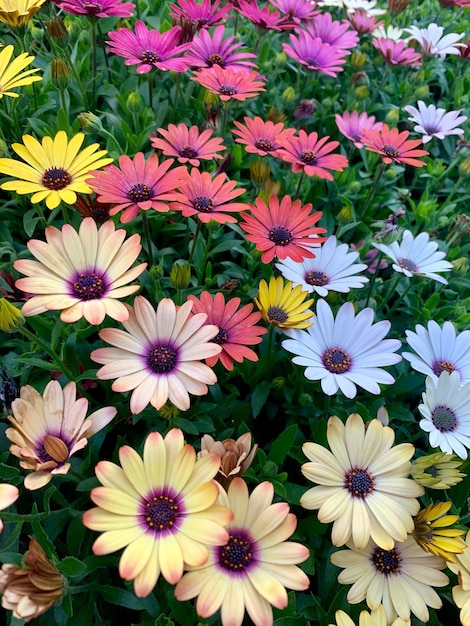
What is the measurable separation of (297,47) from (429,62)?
79 cm

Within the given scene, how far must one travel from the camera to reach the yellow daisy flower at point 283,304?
1306 mm

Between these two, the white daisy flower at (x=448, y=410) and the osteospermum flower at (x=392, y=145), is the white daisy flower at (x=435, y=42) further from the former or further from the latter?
the white daisy flower at (x=448, y=410)

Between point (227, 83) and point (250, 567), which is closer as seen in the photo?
point (250, 567)

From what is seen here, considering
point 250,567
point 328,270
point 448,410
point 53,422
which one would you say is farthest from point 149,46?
point 250,567

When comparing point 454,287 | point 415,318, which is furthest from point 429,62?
point 415,318

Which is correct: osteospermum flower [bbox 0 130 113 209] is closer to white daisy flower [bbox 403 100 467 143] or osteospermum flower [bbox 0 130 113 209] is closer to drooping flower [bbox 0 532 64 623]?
drooping flower [bbox 0 532 64 623]

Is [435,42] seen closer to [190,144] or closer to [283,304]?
[190,144]

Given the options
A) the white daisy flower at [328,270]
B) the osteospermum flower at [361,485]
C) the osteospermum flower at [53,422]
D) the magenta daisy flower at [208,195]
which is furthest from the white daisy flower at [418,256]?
the osteospermum flower at [53,422]

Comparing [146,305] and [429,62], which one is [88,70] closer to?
[146,305]

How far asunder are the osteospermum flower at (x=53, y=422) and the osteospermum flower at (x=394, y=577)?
57cm

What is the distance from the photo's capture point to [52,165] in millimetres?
1390

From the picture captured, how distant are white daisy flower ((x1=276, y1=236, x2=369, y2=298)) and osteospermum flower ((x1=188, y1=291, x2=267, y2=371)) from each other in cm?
23

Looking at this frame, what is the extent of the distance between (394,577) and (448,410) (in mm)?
402

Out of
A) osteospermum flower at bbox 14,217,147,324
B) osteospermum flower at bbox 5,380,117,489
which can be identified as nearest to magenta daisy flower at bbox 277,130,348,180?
osteospermum flower at bbox 14,217,147,324
